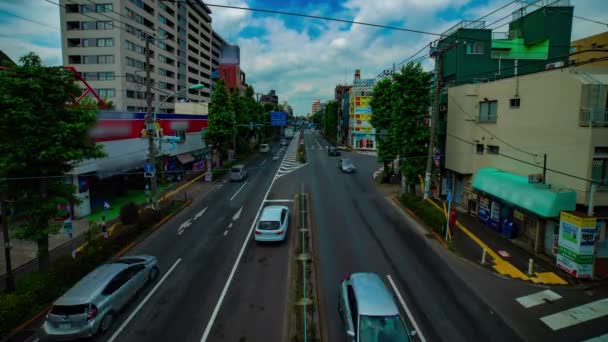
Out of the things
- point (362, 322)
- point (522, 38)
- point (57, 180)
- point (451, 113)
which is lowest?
point (362, 322)

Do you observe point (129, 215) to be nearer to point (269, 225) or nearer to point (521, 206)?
point (269, 225)

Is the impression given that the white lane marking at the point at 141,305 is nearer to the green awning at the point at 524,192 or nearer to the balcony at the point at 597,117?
the green awning at the point at 524,192

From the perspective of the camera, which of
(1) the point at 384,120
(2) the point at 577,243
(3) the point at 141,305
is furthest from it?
(1) the point at 384,120

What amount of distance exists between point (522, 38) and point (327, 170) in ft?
87.1

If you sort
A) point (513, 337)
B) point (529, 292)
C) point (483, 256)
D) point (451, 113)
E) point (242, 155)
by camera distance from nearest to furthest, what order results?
1. point (513, 337)
2. point (529, 292)
3. point (483, 256)
4. point (451, 113)
5. point (242, 155)

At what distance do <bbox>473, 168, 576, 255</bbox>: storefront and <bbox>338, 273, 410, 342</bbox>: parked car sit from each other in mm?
10836

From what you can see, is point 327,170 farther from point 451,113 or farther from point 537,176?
point 537,176

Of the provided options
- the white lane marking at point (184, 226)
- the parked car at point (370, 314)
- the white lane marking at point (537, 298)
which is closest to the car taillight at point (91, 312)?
the parked car at point (370, 314)

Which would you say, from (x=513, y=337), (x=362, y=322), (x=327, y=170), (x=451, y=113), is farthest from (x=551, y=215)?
(x=327, y=170)

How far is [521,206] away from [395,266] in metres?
7.87

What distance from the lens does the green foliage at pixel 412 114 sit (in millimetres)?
27967

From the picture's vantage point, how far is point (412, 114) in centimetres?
2814

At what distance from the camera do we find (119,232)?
20.5m

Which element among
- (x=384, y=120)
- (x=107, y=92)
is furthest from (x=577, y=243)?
(x=107, y=92)
